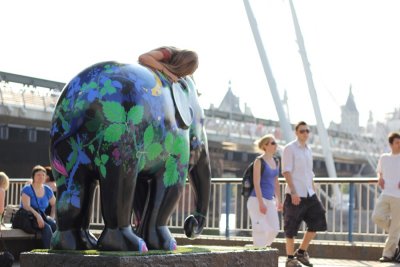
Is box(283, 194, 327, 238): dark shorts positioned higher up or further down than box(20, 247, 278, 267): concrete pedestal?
higher up

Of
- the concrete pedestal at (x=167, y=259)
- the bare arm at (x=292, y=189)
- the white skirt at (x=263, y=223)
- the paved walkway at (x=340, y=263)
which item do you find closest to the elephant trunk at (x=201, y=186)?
the concrete pedestal at (x=167, y=259)

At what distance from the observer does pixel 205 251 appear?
4156 millimetres

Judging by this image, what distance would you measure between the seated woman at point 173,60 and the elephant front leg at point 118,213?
58cm

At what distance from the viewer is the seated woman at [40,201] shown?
26.1 feet

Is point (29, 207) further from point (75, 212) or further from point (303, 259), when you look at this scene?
point (75, 212)

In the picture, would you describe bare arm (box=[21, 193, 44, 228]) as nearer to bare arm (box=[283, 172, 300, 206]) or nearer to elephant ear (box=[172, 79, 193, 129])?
bare arm (box=[283, 172, 300, 206])

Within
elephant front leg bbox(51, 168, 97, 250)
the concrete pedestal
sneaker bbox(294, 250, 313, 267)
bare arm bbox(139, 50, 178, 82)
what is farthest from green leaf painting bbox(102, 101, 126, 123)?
sneaker bbox(294, 250, 313, 267)

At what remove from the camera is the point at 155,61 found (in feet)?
13.6

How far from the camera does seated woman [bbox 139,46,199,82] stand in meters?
4.16

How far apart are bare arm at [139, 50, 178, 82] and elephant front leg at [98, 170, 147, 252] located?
0.56m

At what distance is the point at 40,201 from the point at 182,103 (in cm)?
421

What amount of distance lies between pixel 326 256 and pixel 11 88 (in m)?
24.9

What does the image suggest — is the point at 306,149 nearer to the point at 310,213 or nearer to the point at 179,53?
the point at 310,213

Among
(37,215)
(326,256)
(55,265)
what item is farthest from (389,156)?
(55,265)
